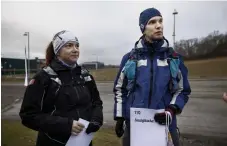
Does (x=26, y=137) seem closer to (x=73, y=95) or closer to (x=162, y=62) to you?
(x=73, y=95)

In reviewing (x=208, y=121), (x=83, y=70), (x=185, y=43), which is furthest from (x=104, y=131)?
(x=185, y=43)

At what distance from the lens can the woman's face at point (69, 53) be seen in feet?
8.32

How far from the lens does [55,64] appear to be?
251 cm

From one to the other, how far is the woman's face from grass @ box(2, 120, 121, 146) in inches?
115

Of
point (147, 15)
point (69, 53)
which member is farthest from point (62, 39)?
point (147, 15)

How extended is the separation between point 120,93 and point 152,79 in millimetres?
376

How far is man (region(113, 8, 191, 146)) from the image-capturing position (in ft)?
7.70

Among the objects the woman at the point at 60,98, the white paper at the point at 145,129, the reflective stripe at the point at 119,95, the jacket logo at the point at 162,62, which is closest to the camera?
the white paper at the point at 145,129

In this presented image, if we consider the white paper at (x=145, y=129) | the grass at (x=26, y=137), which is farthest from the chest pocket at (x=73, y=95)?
the grass at (x=26, y=137)

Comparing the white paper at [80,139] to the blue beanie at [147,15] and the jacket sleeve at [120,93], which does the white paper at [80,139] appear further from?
the blue beanie at [147,15]

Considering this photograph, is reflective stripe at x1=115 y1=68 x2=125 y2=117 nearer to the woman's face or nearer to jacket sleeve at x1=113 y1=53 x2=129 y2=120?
jacket sleeve at x1=113 y1=53 x2=129 y2=120

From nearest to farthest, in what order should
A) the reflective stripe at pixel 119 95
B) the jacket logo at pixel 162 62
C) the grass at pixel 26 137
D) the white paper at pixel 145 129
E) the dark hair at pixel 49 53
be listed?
the white paper at pixel 145 129
the jacket logo at pixel 162 62
the reflective stripe at pixel 119 95
the dark hair at pixel 49 53
the grass at pixel 26 137

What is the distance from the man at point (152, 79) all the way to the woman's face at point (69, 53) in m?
0.45

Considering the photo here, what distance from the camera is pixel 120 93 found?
2584 millimetres
